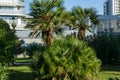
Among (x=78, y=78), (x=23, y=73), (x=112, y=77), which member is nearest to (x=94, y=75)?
(x=78, y=78)

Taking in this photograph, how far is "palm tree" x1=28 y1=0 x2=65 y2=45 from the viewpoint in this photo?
3378cm

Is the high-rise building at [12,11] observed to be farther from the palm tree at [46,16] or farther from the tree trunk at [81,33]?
the palm tree at [46,16]

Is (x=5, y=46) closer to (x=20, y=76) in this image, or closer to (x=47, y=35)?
(x=20, y=76)

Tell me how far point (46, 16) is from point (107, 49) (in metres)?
8.20

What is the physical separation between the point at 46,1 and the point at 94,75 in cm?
1316

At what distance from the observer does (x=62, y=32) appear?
117 ft

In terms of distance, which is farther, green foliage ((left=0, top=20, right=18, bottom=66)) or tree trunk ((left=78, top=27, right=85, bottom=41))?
tree trunk ((left=78, top=27, right=85, bottom=41))

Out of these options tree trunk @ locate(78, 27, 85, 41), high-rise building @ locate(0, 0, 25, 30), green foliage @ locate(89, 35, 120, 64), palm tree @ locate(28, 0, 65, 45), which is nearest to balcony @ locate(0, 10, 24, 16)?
high-rise building @ locate(0, 0, 25, 30)

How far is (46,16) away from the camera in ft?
112

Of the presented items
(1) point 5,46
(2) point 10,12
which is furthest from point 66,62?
(2) point 10,12

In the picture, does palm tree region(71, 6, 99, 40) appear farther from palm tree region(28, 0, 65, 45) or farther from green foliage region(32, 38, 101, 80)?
green foliage region(32, 38, 101, 80)

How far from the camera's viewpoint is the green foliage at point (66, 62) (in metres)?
22.5

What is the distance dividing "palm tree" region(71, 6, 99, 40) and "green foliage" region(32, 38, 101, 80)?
19.9 metres

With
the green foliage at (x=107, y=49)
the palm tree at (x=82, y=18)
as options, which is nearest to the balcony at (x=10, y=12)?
the palm tree at (x=82, y=18)
